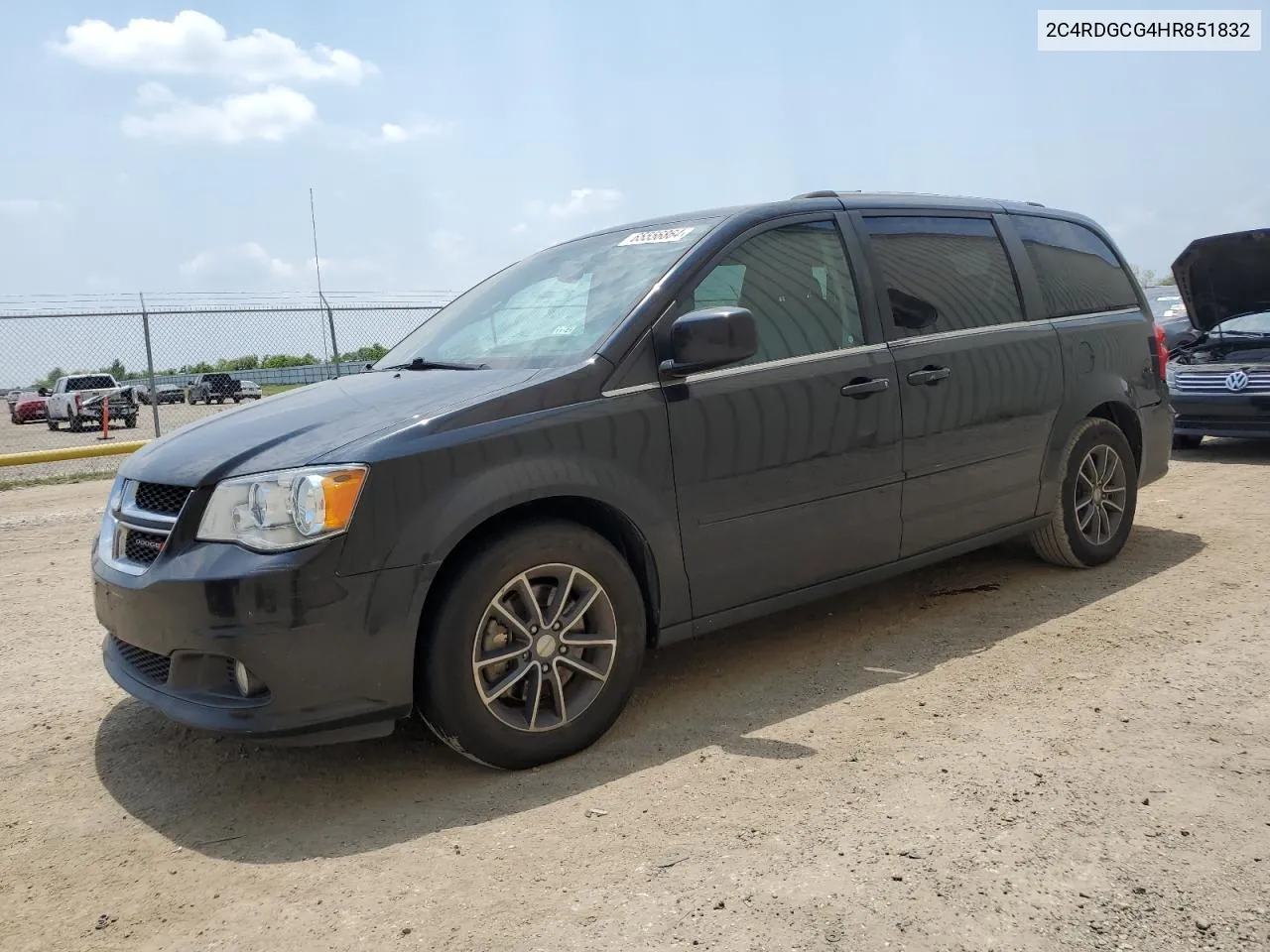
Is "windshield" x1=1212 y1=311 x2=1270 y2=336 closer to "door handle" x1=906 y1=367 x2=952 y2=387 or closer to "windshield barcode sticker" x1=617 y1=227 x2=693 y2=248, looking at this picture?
Result: "door handle" x1=906 y1=367 x2=952 y2=387

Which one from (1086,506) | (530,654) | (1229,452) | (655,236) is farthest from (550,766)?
(1229,452)

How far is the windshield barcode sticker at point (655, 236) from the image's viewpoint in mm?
4070

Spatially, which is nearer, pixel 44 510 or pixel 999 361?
pixel 999 361

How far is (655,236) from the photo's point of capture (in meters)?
4.18

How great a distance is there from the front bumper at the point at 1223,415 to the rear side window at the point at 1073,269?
12.3 ft

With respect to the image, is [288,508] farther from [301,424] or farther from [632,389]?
[632,389]

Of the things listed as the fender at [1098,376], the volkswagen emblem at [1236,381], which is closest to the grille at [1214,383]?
the volkswagen emblem at [1236,381]

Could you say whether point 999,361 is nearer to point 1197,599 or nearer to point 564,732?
point 1197,599

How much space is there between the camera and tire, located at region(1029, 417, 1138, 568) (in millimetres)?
5191

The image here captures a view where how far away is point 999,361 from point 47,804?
4.05 meters

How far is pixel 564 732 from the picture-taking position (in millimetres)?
3398

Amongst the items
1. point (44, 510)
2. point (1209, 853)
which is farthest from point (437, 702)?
point (44, 510)

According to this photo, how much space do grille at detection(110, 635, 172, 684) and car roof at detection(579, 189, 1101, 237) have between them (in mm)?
2435

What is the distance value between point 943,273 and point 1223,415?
18.9 feet
